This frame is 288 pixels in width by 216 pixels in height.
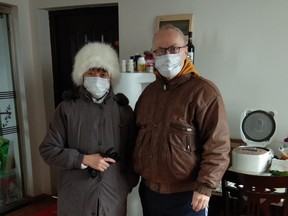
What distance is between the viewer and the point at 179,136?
1109mm

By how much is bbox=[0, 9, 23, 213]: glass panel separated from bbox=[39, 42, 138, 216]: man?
4.75 ft

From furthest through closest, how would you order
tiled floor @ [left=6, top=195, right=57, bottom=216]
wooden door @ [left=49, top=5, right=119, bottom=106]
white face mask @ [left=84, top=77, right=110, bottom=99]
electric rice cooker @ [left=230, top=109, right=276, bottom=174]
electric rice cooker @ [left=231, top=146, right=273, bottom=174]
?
tiled floor @ [left=6, top=195, right=57, bottom=216], wooden door @ [left=49, top=5, right=119, bottom=106], electric rice cooker @ [left=230, top=109, right=276, bottom=174], electric rice cooker @ [left=231, top=146, right=273, bottom=174], white face mask @ [left=84, top=77, right=110, bottom=99]

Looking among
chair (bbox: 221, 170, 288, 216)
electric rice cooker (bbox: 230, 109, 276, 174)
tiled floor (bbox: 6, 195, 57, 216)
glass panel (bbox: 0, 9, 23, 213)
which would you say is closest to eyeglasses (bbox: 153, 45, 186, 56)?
chair (bbox: 221, 170, 288, 216)

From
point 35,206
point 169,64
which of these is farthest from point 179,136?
point 35,206

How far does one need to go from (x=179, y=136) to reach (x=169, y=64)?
29 cm

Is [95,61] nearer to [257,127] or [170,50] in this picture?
[170,50]

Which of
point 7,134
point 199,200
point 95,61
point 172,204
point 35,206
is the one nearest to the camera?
point 199,200

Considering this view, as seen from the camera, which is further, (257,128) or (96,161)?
(257,128)

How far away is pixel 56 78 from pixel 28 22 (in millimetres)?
541

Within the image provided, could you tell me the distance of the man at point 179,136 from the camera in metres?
1.06

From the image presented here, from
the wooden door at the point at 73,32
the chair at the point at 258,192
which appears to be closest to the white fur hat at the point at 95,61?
the chair at the point at 258,192

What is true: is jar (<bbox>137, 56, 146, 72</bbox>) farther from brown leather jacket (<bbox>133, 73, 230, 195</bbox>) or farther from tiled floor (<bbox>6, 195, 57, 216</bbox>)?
tiled floor (<bbox>6, 195, 57, 216</bbox>)

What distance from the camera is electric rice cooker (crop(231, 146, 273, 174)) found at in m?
1.48

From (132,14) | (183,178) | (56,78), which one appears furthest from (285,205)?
(56,78)
